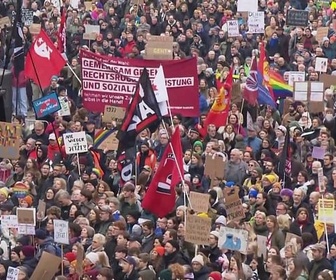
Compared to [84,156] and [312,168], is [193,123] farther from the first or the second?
[312,168]

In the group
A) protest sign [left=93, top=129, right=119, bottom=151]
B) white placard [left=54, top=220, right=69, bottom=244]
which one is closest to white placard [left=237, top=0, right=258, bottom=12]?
protest sign [left=93, top=129, right=119, bottom=151]

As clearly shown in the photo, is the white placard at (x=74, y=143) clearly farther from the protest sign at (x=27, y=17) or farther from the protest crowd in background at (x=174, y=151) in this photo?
the protest sign at (x=27, y=17)

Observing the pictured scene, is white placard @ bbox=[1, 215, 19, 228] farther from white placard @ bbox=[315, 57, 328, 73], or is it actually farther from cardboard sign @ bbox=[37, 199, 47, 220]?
white placard @ bbox=[315, 57, 328, 73]

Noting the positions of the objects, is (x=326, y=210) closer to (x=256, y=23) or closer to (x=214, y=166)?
(x=214, y=166)

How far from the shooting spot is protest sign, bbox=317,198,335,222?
56.7 feet

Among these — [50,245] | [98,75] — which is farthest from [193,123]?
[50,245]

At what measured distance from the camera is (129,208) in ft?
63.5

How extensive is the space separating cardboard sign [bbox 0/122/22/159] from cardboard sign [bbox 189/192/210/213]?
4.38 meters

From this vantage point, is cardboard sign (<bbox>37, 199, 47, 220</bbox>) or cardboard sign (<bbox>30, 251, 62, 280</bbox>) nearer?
cardboard sign (<bbox>30, 251, 62, 280</bbox>)

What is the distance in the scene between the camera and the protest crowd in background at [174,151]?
1706 cm

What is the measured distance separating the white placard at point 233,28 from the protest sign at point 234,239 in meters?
12.9

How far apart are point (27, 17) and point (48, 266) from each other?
15.4 meters

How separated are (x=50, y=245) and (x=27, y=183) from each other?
2928mm

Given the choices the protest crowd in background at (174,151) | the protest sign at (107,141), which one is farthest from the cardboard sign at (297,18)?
the protest sign at (107,141)
